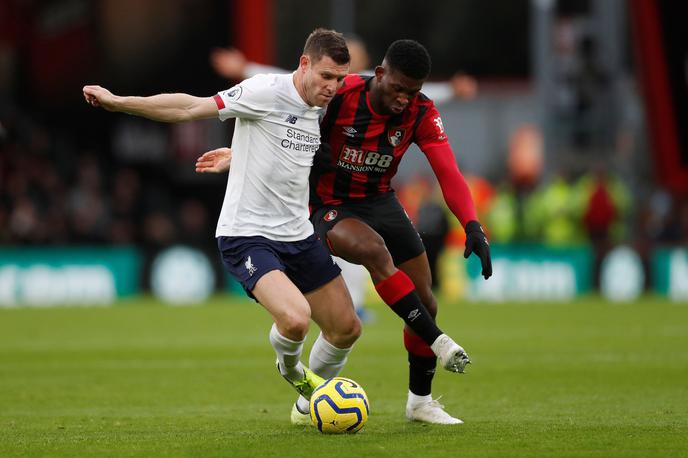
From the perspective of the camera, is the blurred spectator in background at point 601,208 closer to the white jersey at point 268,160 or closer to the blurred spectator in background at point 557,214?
the blurred spectator in background at point 557,214

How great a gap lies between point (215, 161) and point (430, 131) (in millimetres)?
1353

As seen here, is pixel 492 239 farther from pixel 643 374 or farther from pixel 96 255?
pixel 643 374

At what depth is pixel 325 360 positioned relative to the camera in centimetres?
849

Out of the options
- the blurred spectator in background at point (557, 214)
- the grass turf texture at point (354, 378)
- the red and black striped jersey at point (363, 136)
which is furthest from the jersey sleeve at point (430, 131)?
the blurred spectator in background at point (557, 214)

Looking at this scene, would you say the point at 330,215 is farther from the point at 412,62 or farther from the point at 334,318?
the point at 412,62

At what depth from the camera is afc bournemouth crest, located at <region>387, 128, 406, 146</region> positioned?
8.51m

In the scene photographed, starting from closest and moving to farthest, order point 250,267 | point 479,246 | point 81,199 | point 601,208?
point 250,267
point 479,246
point 601,208
point 81,199

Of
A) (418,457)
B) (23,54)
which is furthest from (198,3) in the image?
(418,457)

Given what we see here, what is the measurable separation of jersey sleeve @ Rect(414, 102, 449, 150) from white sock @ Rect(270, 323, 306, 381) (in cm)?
152

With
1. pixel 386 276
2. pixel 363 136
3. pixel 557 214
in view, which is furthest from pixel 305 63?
pixel 557 214

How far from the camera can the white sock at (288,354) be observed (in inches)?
315

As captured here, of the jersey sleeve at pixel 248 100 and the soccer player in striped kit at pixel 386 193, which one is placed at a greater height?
the jersey sleeve at pixel 248 100

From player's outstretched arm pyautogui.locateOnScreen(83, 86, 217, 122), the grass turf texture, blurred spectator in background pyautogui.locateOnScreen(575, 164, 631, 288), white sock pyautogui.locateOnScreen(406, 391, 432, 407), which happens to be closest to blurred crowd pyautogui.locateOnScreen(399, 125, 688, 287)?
blurred spectator in background pyautogui.locateOnScreen(575, 164, 631, 288)

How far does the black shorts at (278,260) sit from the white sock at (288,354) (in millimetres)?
295
